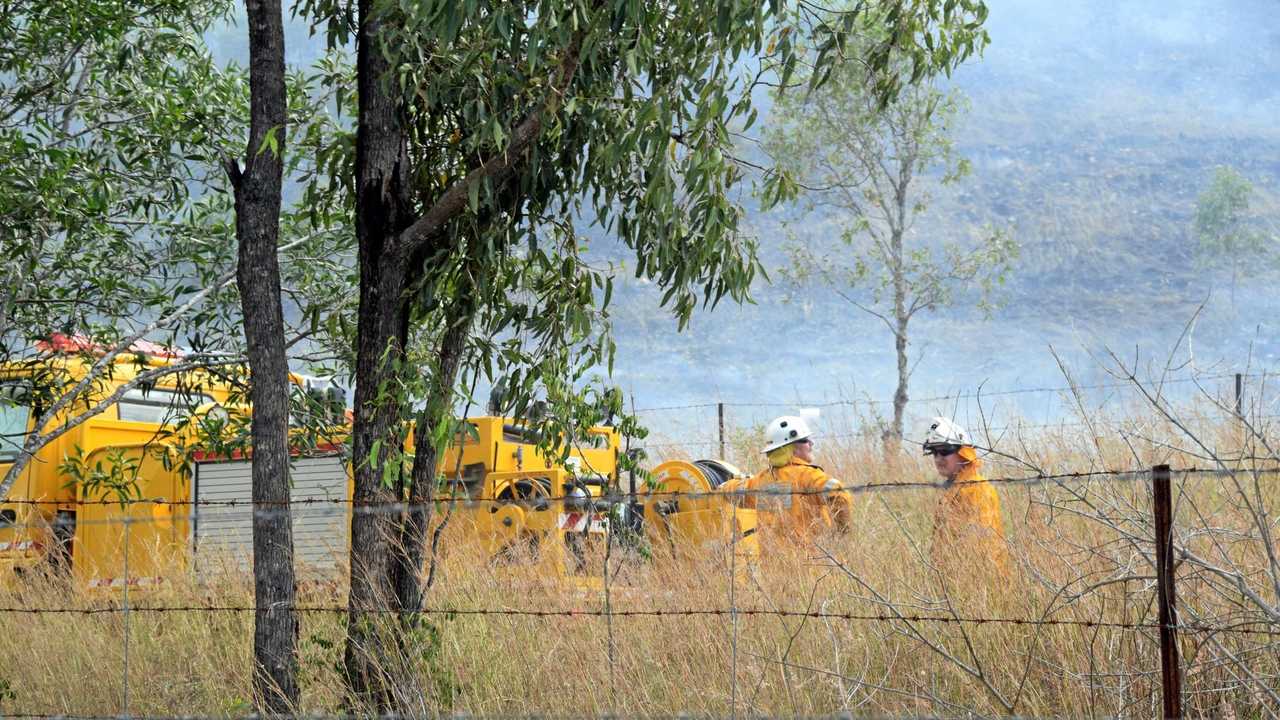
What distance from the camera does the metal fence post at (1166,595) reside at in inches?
176

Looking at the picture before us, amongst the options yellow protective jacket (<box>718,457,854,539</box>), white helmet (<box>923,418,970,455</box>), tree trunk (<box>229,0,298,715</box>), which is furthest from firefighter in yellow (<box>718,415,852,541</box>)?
tree trunk (<box>229,0,298,715</box>)

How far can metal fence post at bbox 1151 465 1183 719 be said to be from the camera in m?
4.46

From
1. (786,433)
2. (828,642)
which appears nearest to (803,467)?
(786,433)

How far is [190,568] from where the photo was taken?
800 cm

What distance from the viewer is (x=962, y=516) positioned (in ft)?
22.1

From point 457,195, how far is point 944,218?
10838cm

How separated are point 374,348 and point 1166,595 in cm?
352

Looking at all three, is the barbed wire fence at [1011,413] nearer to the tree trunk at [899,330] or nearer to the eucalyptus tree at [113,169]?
the tree trunk at [899,330]

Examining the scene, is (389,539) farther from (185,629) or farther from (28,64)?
(28,64)

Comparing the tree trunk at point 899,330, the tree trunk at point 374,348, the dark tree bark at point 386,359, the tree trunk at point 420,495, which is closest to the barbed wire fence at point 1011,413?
the tree trunk at point 899,330

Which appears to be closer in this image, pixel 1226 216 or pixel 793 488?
pixel 793 488

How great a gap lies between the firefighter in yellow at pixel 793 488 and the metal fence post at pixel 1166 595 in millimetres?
2731

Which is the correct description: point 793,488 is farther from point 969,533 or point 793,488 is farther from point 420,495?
point 420,495

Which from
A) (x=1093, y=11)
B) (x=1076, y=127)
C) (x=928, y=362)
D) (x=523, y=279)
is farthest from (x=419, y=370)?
(x=1093, y=11)
